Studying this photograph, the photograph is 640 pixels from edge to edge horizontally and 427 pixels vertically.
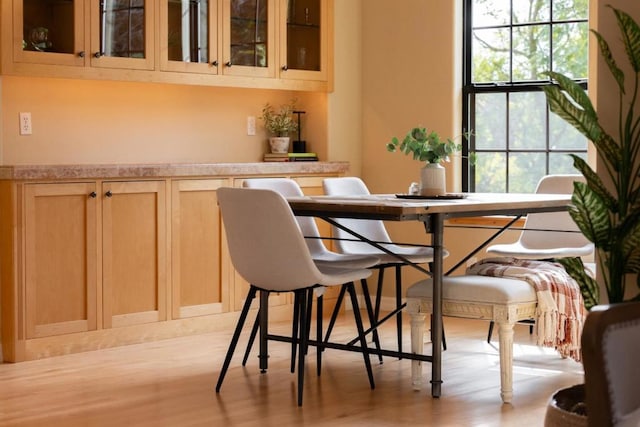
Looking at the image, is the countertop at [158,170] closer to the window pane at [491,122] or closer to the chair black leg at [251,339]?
the window pane at [491,122]

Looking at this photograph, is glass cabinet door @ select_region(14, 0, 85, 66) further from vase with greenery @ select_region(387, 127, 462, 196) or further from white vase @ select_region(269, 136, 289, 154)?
vase with greenery @ select_region(387, 127, 462, 196)

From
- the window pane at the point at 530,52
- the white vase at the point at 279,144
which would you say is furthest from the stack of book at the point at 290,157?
the window pane at the point at 530,52

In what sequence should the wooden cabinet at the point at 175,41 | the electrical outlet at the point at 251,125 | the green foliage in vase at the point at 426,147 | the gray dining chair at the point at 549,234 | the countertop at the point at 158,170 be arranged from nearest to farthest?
the green foliage in vase at the point at 426,147
the countertop at the point at 158,170
the wooden cabinet at the point at 175,41
the gray dining chair at the point at 549,234
the electrical outlet at the point at 251,125

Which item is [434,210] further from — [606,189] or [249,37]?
[249,37]

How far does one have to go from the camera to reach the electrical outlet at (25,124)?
218 inches

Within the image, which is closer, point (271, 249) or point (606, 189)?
point (606, 189)

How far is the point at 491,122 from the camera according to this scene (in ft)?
21.0

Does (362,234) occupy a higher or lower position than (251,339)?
higher

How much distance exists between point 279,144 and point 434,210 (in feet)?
8.21

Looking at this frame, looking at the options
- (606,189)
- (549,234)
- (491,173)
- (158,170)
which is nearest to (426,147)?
(549,234)

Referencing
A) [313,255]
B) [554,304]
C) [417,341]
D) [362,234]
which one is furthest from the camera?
[362,234]

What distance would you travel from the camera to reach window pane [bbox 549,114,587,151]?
19.7ft

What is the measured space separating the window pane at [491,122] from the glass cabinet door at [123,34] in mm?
2078

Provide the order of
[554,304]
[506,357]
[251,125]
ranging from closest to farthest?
[506,357]
[554,304]
[251,125]
